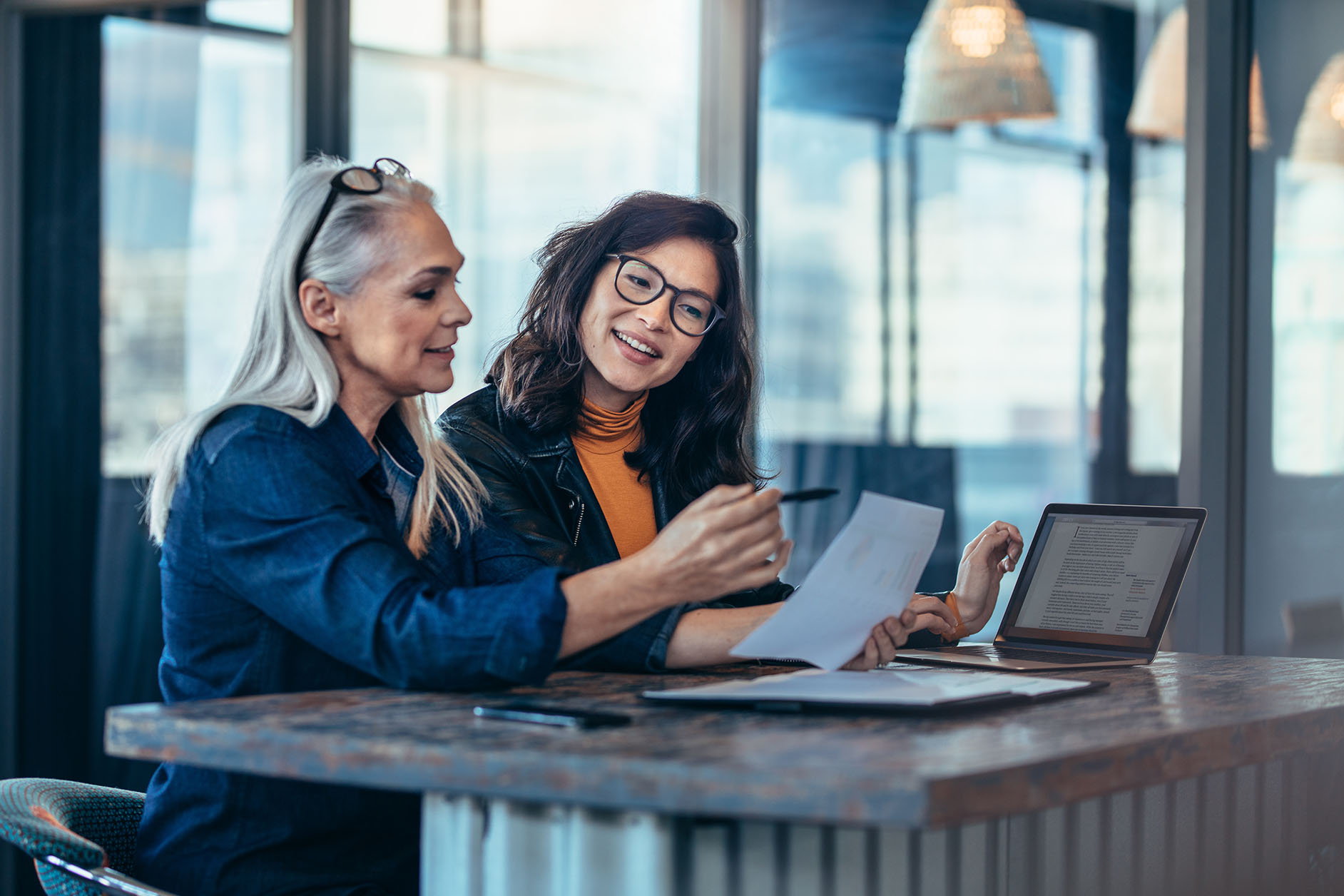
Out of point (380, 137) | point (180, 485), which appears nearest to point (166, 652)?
point (180, 485)

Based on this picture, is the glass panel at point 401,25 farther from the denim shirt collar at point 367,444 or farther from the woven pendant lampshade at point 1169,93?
the denim shirt collar at point 367,444

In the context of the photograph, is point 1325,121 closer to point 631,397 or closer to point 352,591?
point 631,397

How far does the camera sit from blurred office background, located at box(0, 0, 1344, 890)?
3566mm

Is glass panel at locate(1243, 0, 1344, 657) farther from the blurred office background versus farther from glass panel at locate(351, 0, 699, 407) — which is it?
glass panel at locate(351, 0, 699, 407)

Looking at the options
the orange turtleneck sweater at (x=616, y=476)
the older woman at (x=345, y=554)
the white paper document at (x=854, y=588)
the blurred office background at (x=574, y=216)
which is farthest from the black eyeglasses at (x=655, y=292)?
the blurred office background at (x=574, y=216)

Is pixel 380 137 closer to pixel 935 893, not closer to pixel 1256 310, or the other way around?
pixel 1256 310

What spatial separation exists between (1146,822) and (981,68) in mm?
2545

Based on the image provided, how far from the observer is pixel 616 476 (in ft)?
7.18

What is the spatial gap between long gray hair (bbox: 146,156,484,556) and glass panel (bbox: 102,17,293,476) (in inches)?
80.8

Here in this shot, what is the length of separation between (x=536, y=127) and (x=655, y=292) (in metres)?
1.70

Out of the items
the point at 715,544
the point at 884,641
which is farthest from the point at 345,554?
the point at 884,641

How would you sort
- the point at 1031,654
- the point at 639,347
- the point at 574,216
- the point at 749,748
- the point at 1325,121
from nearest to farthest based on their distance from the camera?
the point at 749,748, the point at 1031,654, the point at 639,347, the point at 1325,121, the point at 574,216

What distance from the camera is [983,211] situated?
12.8 ft

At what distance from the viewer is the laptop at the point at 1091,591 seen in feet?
5.82
